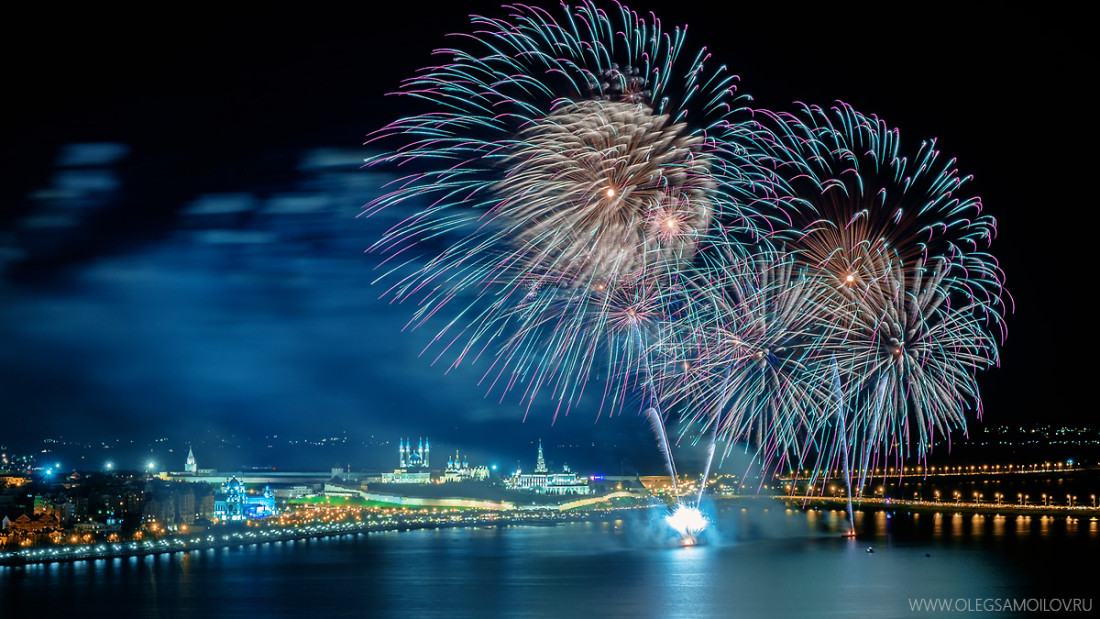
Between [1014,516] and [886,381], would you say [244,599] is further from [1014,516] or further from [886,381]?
[1014,516]

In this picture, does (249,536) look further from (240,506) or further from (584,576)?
(584,576)

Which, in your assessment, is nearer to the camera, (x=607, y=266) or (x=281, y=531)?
(x=607, y=266)

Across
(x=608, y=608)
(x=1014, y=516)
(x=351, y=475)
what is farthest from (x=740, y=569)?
(x=351, y=475)

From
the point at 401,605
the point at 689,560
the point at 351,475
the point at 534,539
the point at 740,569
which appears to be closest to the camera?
the point at 401,605

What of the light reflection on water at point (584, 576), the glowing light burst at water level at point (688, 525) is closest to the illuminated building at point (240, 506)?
the light reflection on water at point (584, 576)

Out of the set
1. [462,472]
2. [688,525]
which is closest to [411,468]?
[462,472]
